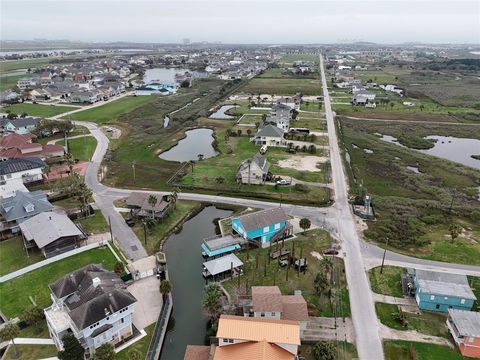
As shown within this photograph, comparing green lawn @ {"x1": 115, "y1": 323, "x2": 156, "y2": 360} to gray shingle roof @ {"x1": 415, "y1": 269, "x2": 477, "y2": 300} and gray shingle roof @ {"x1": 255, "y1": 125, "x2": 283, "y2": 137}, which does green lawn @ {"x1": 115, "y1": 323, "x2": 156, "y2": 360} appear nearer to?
gray shingle roof @ {"x1": 415, "y1": 269, "x2": 477, "y2": 300}

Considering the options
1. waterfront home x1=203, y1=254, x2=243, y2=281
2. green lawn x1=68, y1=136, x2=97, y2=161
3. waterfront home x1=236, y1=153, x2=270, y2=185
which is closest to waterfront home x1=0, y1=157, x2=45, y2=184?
green lawn x1=68, y1=136, x2=97, y2=161

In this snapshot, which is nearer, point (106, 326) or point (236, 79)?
point (106, 326)

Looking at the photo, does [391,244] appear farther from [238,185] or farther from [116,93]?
[116,93]

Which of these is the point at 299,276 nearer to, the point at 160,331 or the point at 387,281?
the point at 387,281

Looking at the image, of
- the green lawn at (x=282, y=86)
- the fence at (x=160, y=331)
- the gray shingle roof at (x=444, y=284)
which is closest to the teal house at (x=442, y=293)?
the gray shingle roof at (x=444, y=284)

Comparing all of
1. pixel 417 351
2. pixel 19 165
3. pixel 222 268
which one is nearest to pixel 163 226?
pixel 222 268

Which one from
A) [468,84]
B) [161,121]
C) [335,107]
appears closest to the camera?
[161,121]

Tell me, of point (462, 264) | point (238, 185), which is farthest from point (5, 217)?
point (462, 264)
